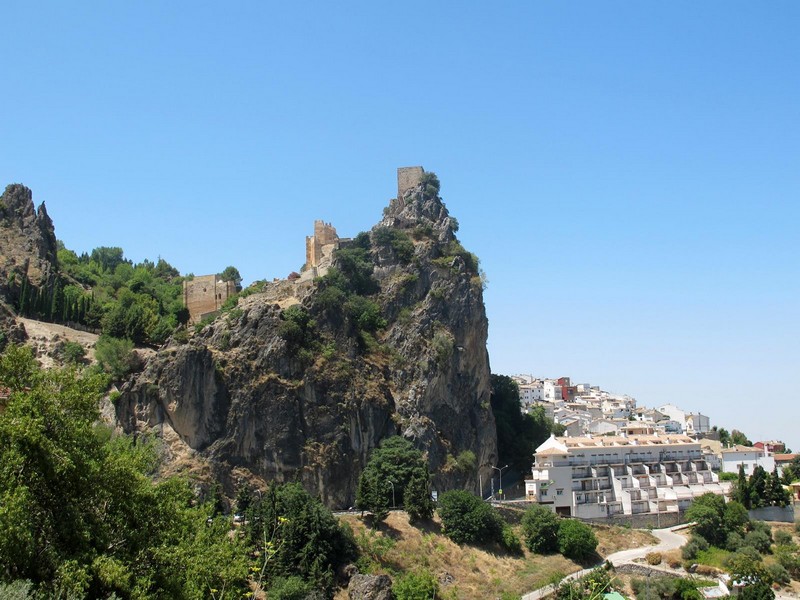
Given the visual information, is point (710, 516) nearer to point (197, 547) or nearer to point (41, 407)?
point (197, 547)

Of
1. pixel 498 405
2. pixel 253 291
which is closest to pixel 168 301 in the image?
pixel 253 291

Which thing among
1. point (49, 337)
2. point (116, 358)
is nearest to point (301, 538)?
point (116, 358)

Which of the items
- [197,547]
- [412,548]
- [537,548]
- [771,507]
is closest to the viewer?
[197,547]

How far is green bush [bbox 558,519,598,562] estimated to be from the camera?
4953cm

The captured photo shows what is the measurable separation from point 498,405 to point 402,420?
18.4 meters

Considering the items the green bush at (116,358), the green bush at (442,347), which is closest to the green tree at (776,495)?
the green bush at (442,347)

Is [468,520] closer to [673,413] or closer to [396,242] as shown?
[396,242]

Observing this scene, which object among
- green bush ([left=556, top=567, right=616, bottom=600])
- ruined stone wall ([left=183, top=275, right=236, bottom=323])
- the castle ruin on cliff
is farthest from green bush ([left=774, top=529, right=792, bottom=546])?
ruined stone wall ([left=183, top=275, right=236, bottom=323])

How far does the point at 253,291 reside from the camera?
225ft

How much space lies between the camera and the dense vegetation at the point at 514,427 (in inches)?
2813

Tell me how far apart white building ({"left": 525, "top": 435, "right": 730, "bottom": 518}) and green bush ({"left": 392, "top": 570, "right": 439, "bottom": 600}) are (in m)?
20.5

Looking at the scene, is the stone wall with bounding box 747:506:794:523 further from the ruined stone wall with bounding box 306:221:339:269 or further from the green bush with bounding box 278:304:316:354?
the ruined stone wall with bounding box 306:221:339:269

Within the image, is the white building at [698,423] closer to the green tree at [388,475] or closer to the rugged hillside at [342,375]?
the rugged hillside at [342,375]

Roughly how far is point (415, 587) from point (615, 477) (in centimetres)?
2707
